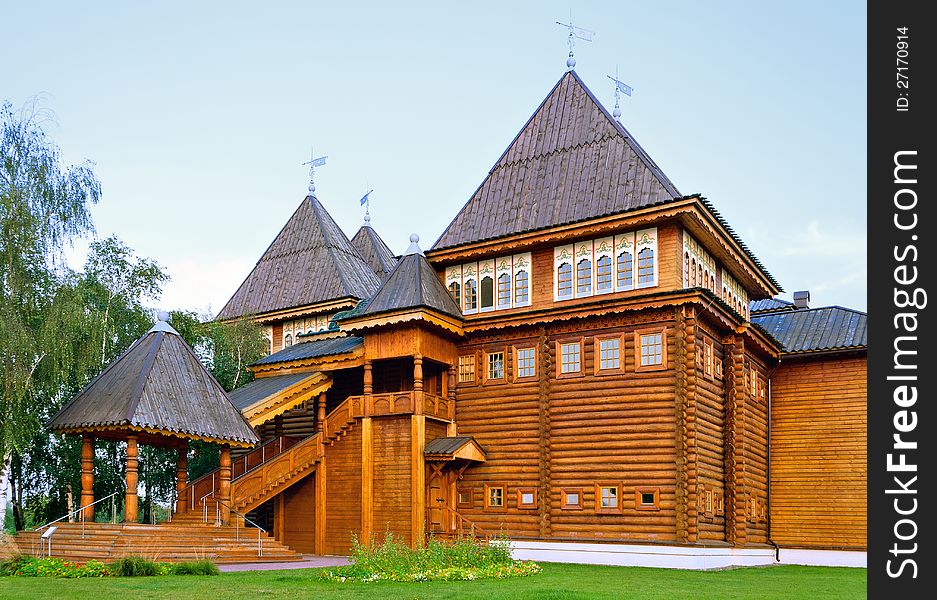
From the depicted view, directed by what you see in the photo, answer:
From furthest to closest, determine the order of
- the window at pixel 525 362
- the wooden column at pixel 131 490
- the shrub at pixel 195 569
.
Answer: the window at pixel 525 362, the wooden column at pixel 131 490, the shrub at pixel 195 569

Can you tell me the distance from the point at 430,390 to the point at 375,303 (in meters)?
3.25

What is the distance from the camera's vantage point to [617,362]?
26.2 meters

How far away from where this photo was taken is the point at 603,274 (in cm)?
2670

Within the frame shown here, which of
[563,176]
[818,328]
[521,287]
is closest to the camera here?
[521,287]

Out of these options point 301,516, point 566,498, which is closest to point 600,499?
point 566,498

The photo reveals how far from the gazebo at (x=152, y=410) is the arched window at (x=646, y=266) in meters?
11.0

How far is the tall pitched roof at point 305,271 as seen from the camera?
119ft

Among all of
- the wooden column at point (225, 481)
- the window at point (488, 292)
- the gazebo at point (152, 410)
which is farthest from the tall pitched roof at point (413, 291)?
the wooden column at point (225, 481)

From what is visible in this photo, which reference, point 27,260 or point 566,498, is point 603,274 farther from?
point 27,260

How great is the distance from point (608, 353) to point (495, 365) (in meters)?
3.72

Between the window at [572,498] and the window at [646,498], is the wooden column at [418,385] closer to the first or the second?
the window at [572,498]

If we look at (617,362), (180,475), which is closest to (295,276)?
(180,475)

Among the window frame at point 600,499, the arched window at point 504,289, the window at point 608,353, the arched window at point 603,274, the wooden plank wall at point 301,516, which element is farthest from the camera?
the arched window at point 504,289
